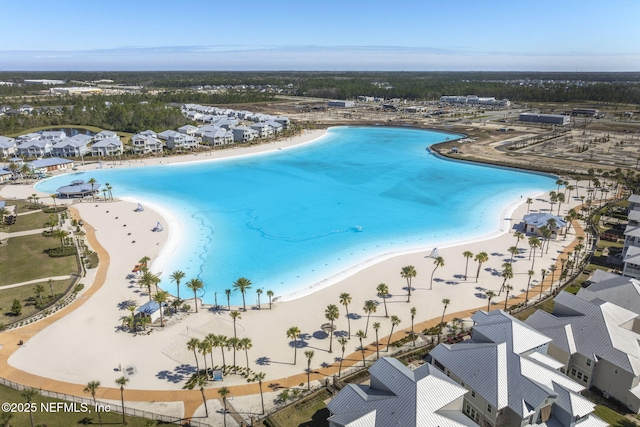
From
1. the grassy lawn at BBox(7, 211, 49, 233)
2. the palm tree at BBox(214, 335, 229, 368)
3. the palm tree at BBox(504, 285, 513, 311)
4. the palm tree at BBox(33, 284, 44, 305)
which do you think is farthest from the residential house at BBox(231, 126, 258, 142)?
the palm tree at BBox(214, 335, 229, 368)

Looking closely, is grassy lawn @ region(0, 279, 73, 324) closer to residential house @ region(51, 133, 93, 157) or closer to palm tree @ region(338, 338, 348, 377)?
palm tree @ region(338, 338, 348, 377)

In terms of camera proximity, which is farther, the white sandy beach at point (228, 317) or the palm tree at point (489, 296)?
the palm tree at point (489, 296)

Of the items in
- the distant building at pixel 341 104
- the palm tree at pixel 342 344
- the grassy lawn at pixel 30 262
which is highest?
the distant building at pixel 341 104

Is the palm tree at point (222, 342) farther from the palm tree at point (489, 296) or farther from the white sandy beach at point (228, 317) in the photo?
the palm tree at point (489, 296)

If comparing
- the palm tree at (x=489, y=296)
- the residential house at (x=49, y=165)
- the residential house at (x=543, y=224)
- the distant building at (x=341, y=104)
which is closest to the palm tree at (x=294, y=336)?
the palm tree at (x=489, y=296)

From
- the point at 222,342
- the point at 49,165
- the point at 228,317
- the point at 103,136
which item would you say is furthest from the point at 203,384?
the point at 103,136

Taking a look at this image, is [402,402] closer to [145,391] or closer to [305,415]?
[305,415]
